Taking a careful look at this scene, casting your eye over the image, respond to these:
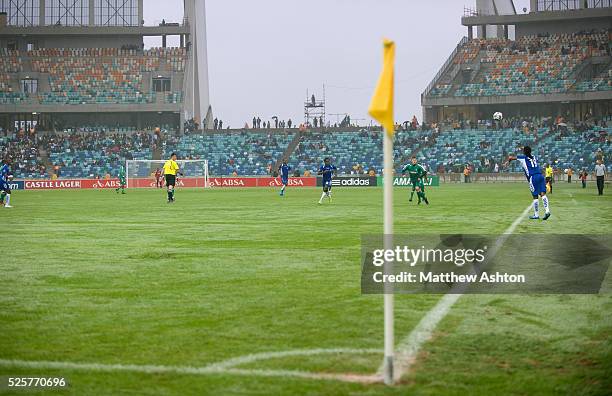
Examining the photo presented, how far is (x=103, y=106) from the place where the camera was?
87062mm

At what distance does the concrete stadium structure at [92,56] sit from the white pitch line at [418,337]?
80.4m

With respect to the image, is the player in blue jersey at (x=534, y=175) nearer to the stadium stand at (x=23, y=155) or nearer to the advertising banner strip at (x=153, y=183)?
the advertising banner strip at (x=153, y=183)

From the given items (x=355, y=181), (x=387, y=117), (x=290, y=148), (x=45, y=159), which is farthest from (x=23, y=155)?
(x=387, y=117)

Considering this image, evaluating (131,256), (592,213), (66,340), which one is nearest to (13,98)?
(592,213)

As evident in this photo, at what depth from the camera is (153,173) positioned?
74125 millimetres

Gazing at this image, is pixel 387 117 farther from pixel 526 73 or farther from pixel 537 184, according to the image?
pixel 526 73

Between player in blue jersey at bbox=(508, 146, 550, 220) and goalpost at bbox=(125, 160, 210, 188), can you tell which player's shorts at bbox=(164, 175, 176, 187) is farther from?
goalpost at bbox=(125, 160, 210, 188)

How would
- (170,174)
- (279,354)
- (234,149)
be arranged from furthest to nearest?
1. (234,149)
2. (170,174)
3. (279,354)

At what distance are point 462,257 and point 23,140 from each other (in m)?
76.7

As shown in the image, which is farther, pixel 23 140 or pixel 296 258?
pixel 23 140

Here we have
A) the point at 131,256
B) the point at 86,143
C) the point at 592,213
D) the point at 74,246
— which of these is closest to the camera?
the point at 131,256

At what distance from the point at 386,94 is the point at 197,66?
9517 centimetres

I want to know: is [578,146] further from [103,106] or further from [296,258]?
[296,258]

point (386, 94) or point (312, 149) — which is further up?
point (312, 149)
